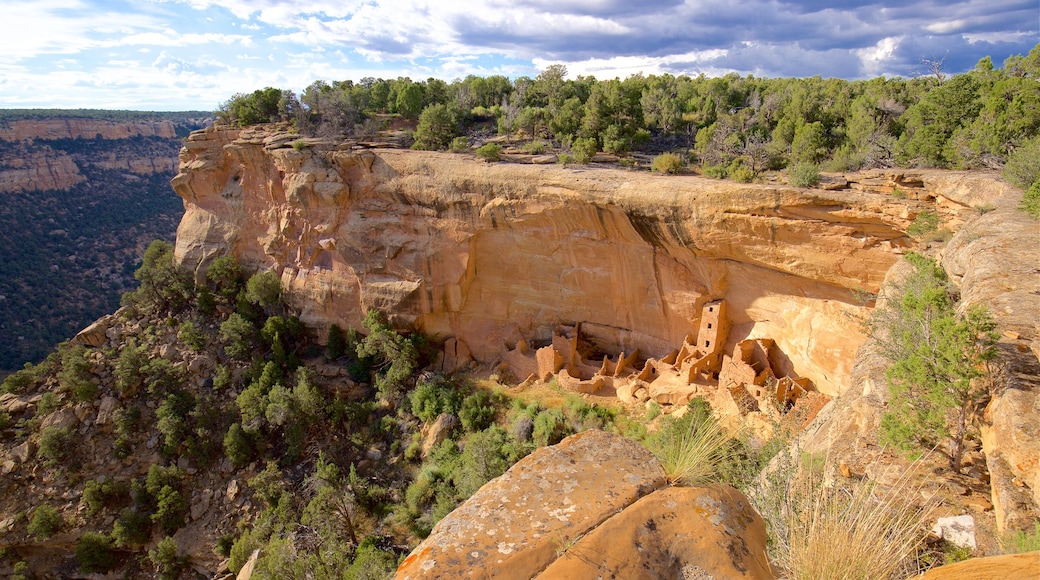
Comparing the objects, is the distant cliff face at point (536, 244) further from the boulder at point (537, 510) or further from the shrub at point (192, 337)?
the boulder at point (537, 510)

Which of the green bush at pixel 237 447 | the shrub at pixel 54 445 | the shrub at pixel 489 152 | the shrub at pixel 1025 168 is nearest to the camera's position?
the shrub at pixel 1025 168

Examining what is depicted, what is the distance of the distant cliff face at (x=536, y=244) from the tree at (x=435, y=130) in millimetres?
1938

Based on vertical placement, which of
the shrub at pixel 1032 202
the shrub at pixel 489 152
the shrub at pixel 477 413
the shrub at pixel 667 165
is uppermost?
the shrub at pixel 489 152

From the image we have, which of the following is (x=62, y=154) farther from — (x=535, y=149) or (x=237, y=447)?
(x=535, y=149)

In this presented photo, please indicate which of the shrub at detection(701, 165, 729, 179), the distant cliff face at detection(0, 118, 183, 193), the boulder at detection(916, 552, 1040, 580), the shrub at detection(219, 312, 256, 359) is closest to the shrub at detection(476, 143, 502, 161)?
the shrub at detection(701, 165, 729, 179)

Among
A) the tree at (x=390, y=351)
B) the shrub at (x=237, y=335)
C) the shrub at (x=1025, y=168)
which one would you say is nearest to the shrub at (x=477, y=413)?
the tree at (x=390, y=351)

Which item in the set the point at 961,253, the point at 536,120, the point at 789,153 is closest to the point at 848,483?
the point at 961,253

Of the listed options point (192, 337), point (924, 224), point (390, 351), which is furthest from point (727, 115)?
point (192, 337)

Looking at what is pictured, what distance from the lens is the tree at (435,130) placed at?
22.2 metres

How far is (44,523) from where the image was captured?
16.5 metres

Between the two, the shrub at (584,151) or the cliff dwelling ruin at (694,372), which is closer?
the cliff dwelling ruin at (694,372)

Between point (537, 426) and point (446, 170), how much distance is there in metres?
9.57

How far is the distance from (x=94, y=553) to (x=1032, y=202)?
25653mm

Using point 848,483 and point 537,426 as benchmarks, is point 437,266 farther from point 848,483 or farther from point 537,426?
point 848,483
